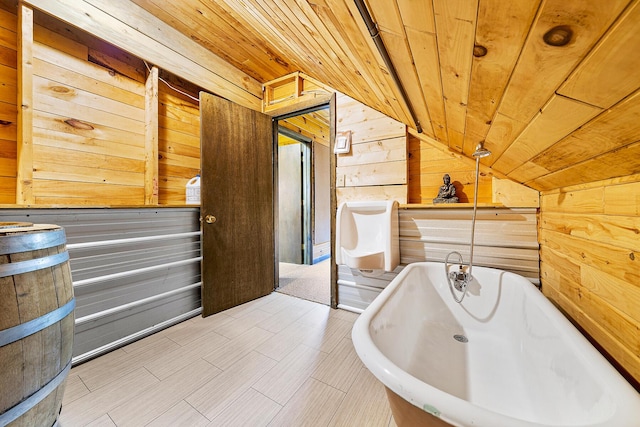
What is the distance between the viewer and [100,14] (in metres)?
1.66

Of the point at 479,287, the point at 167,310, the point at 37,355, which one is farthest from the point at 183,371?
the point at 479,287

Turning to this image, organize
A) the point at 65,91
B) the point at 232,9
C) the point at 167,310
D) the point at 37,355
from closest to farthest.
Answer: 1. the point at 37,355
2. the point at 65,91
3. the point at 232,9
4. the point at 167,310

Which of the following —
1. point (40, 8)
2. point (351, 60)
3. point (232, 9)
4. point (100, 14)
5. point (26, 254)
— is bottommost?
point (26, 254)

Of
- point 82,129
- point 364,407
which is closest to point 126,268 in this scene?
point 82,129

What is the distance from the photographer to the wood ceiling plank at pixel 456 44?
0.48m

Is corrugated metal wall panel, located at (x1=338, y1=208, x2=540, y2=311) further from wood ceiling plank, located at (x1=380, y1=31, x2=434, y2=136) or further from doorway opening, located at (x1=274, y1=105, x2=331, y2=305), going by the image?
doorway opening, located at (x1=274, y1=105, x2=331, y2=305)

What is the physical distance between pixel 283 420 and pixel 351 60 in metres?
1.84

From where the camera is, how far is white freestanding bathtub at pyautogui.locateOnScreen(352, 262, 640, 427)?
0.54 metres

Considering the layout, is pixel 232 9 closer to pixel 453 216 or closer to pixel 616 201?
pixel 453 216

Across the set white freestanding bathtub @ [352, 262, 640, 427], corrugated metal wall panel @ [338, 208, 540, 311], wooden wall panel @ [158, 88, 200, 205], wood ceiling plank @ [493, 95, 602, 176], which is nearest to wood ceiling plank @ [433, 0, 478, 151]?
wood ceiling plank @ [493, 95, 602, 176]

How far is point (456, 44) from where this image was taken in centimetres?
59

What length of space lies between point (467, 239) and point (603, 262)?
0.89 metres

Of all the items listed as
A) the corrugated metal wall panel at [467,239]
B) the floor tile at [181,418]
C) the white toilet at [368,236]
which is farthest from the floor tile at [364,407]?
the corrugated metal wall panel at [467,239]

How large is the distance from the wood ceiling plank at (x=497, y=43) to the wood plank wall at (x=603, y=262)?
20.8 inches
